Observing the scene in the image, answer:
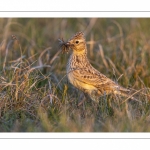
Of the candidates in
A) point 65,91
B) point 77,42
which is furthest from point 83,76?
point 77,42

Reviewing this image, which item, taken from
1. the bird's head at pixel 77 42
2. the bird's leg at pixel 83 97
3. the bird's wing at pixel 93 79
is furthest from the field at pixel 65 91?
the bird's head at pixel 77 42

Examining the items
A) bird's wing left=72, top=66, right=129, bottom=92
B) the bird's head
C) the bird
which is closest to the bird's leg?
the bird

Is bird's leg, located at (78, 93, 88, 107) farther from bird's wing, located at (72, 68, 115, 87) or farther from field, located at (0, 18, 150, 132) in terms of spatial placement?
bird's wing, located at (72, 68, 115, 87)

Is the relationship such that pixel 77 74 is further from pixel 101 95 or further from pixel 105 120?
pixel 105 120

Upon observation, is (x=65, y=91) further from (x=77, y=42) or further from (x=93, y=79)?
(x=77, y=42)

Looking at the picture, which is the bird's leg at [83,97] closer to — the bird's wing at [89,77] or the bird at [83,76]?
the bird at [83,76]
